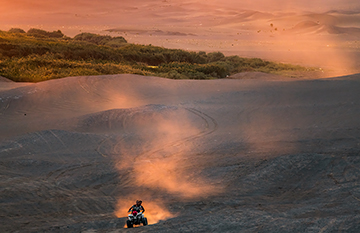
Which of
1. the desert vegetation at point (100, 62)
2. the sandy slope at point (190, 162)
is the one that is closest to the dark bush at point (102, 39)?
the desert vegetation at point (100, 62)

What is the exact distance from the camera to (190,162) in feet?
24.3

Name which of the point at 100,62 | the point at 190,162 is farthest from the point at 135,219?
the point at 100,62

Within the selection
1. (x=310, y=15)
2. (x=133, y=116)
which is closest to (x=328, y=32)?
(x=310, y=15)

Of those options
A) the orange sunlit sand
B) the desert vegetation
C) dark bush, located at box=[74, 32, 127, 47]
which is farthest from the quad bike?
dark bush, located at box=[74, 32, 127, 47]

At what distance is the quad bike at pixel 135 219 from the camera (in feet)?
15.8

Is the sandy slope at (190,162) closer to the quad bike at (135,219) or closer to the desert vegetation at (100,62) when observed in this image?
the quad bike at (135,219)

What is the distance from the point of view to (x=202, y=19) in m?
85.2

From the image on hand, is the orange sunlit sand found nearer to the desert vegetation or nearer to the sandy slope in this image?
the sandy slope

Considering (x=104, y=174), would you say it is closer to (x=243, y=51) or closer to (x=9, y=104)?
(x=9, y=104)

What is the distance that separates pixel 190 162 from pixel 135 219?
2715 millimetres

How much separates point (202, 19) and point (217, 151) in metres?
80.8

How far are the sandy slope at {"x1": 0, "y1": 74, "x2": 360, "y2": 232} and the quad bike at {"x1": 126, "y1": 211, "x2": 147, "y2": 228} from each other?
199mm

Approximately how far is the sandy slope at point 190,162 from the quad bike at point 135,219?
199 millimetres

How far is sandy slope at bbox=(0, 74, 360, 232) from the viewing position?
16.5 feet
